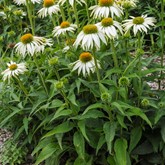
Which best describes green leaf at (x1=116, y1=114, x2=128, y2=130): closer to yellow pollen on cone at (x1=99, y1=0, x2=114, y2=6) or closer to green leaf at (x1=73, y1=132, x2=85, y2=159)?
green leaf at (x1=73, y1=132, x2=85, y2=159)

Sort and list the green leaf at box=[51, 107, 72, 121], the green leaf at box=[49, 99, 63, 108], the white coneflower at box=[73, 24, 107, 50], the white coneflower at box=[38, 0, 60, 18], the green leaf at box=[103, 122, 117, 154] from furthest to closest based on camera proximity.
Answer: the white coneflower at box=[38, 0, 60, 18] < the green leaf at box=[49, 99, 63, 108] < the green leaf at box=[51, 107, 72, 121] < the green leaf at box=[103, 122, 117, 154] < the white coneflower at box=[73, 24, 107, 50]

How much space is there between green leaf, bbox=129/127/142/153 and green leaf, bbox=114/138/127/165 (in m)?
0.06

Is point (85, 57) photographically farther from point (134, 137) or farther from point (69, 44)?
point (134, 137)

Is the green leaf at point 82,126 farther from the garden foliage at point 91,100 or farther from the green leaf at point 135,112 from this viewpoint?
the green leaf at point 135,112

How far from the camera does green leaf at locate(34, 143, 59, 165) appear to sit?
268cm

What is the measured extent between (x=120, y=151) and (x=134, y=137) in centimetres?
16

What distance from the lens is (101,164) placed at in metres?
2.80

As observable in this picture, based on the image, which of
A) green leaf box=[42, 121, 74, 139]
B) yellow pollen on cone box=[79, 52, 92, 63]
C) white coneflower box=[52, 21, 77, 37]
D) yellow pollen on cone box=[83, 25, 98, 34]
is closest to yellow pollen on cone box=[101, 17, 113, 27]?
yellow pollen on cone box=[83, 25, 98, 34]

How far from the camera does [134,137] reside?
102 inches

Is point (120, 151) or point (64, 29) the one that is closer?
point (120, 151)

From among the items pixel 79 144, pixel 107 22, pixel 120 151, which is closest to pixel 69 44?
pixel 107 22

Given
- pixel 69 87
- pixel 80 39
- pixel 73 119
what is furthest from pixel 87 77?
pixel 80 39

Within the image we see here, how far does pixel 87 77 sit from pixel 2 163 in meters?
1.04

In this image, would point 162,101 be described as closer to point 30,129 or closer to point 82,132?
point 82,132
